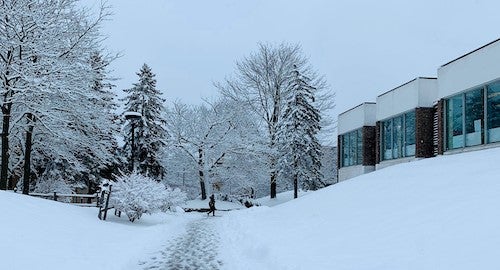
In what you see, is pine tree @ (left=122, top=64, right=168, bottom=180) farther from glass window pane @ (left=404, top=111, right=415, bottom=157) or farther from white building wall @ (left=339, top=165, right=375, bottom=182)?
glass window pane @ (left=404, top=111, right=415, bottom=157)

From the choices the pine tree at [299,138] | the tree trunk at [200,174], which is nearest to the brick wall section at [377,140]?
the pine tree at [299,138]

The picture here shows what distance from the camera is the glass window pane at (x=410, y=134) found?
23344 millimetres

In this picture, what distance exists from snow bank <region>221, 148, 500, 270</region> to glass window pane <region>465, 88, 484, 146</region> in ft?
12.6

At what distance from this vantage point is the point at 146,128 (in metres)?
42.4

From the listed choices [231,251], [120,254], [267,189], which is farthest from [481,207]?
[267,189]

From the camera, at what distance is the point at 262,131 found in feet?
142

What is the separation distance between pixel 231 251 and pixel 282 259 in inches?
114

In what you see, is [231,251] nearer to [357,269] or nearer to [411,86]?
[357,269]

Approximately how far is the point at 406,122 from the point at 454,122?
A: 15.3 ft

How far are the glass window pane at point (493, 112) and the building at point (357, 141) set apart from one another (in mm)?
11915

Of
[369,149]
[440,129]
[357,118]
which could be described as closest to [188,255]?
[440,129]

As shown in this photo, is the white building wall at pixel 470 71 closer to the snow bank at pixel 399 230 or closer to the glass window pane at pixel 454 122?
the glass window pane at pixel 454 122

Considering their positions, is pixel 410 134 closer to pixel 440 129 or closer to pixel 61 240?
pixel 440 129

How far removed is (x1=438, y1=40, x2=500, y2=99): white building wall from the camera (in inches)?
669
